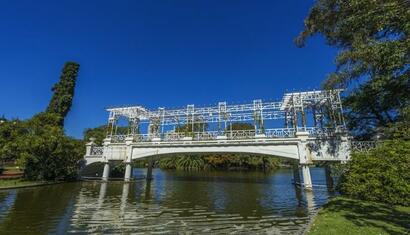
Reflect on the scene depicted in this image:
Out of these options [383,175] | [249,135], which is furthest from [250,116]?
[383,175]

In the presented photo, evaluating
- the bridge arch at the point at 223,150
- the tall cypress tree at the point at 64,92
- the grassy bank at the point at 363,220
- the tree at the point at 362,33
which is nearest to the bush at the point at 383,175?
the grassy bank at the point at 363,220

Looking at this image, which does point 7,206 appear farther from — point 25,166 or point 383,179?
point 383,179

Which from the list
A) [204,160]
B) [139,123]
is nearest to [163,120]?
[139,123]

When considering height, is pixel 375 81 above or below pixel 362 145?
above

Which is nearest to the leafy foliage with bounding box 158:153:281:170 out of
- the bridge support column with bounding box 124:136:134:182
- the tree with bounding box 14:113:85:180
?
the bridge support column with bounding box 124:136:134:182

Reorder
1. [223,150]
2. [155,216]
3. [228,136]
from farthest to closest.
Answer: [228,136] < [223,150] < [155,216]

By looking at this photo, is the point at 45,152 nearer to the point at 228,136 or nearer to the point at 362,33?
the point at 228,136

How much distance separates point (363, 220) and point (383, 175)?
625 cm

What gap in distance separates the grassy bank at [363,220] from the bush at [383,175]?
1236 millimetres

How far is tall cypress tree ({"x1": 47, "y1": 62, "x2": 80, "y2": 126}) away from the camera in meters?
43.0

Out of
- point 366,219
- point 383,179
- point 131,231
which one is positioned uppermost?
point 383,179

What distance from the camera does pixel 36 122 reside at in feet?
95.0

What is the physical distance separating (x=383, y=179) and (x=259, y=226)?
8.45 meters

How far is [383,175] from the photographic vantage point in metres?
14.1
